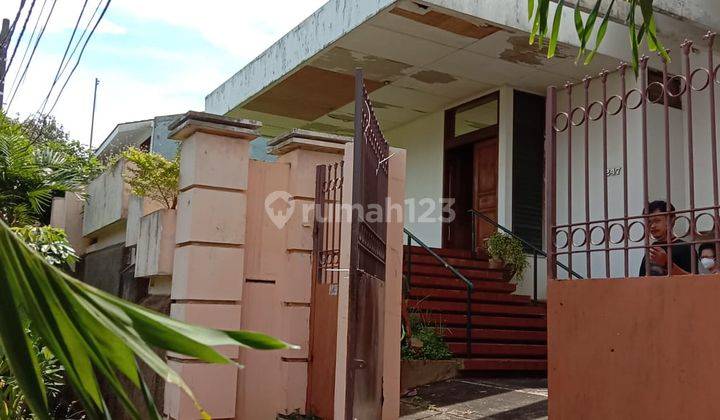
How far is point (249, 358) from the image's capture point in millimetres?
5289

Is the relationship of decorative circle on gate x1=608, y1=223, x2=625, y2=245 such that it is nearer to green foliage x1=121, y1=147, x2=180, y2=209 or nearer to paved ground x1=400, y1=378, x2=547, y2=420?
paved ground x1=400, y1=378, x2=547, y2=420

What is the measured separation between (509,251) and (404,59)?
123 inches

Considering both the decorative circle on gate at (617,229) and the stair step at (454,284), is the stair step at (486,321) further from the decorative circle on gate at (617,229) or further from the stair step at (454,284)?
the decorative circle on gate at (617,229)

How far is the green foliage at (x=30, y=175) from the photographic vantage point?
8844mm

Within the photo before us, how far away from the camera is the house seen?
3793mm

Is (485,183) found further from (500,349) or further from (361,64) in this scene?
(500,349)

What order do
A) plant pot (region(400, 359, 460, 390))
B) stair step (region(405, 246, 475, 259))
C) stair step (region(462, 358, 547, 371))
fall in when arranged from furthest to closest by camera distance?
stair step (region(405, 246, 475, 259)), stair step (region(462, 358, 547, 371)), plant pot (region(400, 359, 460, 390))

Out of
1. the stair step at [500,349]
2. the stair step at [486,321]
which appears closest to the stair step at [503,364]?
the stair step at [500,349]

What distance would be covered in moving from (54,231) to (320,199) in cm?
317

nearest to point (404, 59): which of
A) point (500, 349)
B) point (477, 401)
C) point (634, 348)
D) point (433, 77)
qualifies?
point (433, 77)

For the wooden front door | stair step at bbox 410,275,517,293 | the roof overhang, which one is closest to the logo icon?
stair step at bbox 410,275,517,293

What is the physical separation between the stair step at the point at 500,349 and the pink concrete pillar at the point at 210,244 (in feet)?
9.89

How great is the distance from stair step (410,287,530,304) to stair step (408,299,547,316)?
0.38 feet

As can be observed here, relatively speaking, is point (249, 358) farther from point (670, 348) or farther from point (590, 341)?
point (670, 348)
